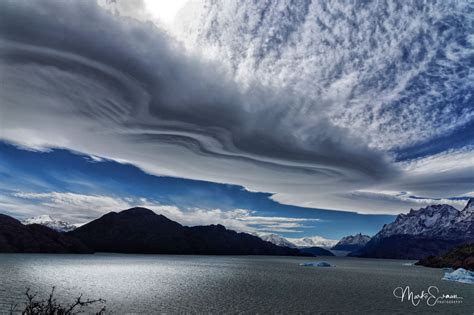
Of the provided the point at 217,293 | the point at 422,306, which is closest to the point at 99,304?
the point at 217,293

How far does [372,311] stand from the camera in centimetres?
6272

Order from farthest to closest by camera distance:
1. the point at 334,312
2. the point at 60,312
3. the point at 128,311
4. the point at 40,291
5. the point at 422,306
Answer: the point at 40,291, the point at 422,306, the point at 334,312, the point at 128,311, the point at 60,312

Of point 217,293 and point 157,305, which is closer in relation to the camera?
point 157,305

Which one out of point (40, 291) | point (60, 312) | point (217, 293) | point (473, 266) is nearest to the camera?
point (60, 312)

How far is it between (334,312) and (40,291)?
218 feet

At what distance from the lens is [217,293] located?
8419 centimetres

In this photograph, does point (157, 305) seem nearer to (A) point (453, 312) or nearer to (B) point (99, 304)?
(B) point (99, 304)

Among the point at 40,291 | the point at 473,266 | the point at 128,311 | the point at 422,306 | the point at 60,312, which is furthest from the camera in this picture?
the point at 473,266

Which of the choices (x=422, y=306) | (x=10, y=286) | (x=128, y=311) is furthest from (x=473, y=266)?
(x=10, y=286)

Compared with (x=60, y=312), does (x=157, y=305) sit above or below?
below

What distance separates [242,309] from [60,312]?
4561 centimetres

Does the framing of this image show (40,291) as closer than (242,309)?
No

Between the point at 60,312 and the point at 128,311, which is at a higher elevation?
the point at 60,312

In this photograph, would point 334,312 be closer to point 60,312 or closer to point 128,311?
point 128,311
